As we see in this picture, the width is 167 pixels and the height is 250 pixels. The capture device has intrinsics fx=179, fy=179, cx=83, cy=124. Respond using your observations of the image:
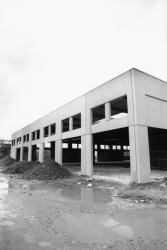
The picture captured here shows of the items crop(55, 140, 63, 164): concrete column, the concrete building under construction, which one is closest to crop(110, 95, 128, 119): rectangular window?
the concrete building under construction

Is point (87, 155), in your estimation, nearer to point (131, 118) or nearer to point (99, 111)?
point (131, 118)

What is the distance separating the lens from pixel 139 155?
454 inches

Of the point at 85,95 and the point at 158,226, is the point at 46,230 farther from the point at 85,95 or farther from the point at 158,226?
the point at 85,95

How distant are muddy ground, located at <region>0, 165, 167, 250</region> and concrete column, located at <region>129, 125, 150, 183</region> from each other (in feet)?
9.06

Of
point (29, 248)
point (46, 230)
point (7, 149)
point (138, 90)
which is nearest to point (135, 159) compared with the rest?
point (138, 90)

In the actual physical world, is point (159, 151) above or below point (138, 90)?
below

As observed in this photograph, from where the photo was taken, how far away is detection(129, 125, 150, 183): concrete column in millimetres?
11414

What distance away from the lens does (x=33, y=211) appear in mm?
6773

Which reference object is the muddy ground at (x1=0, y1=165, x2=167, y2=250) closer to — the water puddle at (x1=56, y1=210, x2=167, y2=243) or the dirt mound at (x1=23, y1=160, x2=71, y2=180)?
the water puddle at (x1=56, y1=210, x2=167, y2=243)

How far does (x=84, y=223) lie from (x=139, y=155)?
7.17m

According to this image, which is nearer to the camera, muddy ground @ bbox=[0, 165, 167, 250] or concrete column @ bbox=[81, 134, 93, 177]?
muddy ground @ bbox=[0, 165, 167, 250]

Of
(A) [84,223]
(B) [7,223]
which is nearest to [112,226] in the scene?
(A) [84,223]

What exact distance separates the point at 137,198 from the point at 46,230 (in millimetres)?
5043

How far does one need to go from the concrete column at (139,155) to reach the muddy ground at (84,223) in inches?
109
